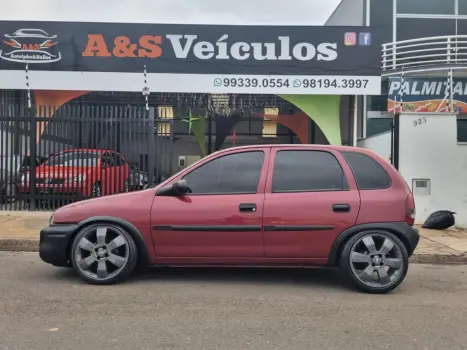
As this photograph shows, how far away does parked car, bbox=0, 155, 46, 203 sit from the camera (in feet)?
36.5

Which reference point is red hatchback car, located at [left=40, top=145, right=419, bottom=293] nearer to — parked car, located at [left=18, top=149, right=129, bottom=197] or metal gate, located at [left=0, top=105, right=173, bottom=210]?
metal gate, located at [left=0, top=105, right=173, bottom=210]

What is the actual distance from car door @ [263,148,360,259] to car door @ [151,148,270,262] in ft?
0.45

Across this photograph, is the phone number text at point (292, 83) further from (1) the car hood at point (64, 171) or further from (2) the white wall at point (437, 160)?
(1) the car hood at point (64, 171)

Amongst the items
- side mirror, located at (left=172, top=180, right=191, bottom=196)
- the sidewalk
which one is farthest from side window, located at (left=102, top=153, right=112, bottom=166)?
side mirror, located at (left=172, top=180, right=191, bottom=196)

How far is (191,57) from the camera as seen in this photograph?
1252 cm

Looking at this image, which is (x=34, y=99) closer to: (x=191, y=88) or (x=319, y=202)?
(x=191, y=88)

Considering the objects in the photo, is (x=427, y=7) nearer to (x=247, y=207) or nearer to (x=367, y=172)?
(x=367, y=172)

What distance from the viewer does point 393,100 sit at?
14.4 metres

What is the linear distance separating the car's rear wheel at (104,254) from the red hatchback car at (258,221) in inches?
0.4

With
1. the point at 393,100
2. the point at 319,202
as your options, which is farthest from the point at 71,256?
the point at 393,100

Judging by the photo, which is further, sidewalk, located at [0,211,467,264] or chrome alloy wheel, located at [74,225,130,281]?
sidewalk, located at [0,211,467,264]

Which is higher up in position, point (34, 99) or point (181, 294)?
point (34, 99)

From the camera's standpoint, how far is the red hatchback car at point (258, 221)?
17.5 feet

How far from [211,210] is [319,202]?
1201 mm
